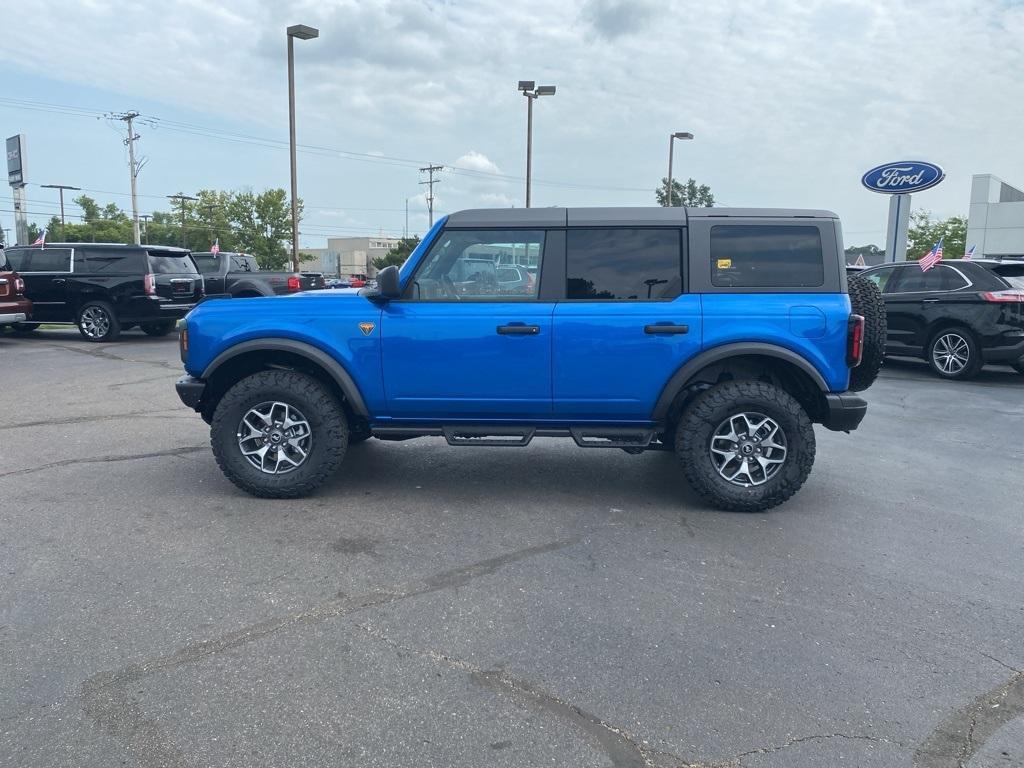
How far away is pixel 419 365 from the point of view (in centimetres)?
510

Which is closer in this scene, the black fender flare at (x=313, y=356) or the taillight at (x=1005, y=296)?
the black fender flare at (x=313, y=356)

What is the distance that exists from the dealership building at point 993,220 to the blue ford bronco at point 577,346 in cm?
3761

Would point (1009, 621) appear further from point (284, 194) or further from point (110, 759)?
point (284, 194)

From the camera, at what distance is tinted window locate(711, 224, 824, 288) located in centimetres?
499

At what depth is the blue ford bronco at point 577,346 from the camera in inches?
195

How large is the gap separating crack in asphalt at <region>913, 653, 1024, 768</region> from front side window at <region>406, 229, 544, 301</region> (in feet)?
11.0

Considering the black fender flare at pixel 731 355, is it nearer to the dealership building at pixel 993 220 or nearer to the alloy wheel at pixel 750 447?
the alloy wheel at pixel 750 447

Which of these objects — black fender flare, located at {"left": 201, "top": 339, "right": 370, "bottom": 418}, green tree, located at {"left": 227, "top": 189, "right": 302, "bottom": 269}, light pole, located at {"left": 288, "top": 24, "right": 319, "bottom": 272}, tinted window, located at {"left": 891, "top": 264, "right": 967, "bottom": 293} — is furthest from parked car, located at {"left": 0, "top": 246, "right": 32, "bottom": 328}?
green tree, located at {"left": 227, "top": 189, "right": 302, "bottom": 269}

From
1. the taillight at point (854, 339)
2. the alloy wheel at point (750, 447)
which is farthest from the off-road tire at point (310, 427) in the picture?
the taillight at point (854, 339)

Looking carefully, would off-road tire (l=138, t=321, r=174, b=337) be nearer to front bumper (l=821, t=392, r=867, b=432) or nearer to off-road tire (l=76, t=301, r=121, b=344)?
off-road tire (l=76, t=301, r=121, b=344)

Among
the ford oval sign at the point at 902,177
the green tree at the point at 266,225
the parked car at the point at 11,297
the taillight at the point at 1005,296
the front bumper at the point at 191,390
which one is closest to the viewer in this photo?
the front bumper at the point at 191,390

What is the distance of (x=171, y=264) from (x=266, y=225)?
169 ft

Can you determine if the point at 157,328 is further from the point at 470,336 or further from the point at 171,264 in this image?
the point at 470,336

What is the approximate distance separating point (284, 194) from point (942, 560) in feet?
212
